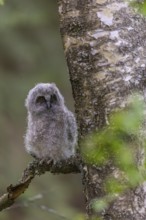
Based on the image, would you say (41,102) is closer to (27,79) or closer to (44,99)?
(44,99)

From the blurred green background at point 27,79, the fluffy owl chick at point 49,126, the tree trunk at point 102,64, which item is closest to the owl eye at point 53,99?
the fluffy owl chick at point 49,126

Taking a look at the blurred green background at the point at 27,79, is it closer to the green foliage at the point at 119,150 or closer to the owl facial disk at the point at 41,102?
the owl facial disk at the point at 41,102

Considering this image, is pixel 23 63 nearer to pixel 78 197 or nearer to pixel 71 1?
pixel 78 197

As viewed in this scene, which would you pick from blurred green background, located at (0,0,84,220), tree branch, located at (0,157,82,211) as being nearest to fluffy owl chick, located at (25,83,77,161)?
tree branch, located at (0,157,82,211)

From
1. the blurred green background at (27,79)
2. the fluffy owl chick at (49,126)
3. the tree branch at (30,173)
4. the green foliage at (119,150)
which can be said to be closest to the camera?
the green foliage at (119,150)

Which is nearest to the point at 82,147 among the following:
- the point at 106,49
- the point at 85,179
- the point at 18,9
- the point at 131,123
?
the point at 85,179

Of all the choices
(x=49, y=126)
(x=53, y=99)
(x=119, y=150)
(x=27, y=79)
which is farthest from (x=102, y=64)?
(x=27, y=79)
